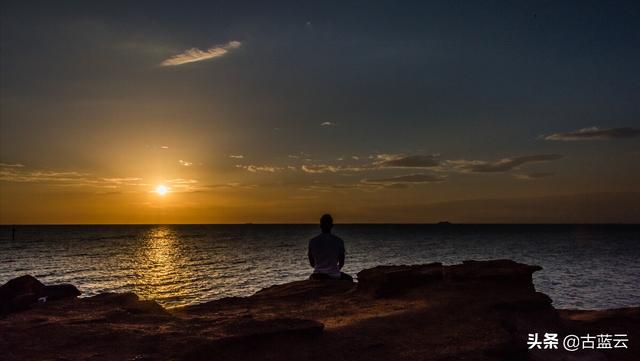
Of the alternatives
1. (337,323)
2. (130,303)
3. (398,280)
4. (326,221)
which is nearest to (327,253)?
(326,221)

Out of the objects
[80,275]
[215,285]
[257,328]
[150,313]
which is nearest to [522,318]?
[257,328]

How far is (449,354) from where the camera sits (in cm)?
764

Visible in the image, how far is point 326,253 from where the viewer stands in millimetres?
15555

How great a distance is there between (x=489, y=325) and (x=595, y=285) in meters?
44.2

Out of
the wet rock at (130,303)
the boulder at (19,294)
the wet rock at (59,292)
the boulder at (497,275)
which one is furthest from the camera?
the wet rock at (59,292)

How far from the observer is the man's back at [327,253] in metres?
15.4

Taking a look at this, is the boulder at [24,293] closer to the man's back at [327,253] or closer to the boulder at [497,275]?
the man's back at [327,253]

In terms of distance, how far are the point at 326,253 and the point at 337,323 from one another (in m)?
5.76

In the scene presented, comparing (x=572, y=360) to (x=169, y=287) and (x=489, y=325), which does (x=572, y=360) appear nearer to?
(x=489, y=325)

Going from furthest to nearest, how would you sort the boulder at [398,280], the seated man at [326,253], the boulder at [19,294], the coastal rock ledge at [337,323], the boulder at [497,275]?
the seated man at [326,253], the boulder at [398,280], the boulder at [497,275], the boulder at [19,294], the coastal rock ledge at [337,323]

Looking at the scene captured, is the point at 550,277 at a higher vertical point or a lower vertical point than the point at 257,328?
lower

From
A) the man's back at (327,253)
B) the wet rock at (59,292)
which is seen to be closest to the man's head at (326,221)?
the man's back at (327,253)

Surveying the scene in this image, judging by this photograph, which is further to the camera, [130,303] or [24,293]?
[24,293]

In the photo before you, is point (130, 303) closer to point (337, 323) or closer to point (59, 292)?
point (59, 292)
